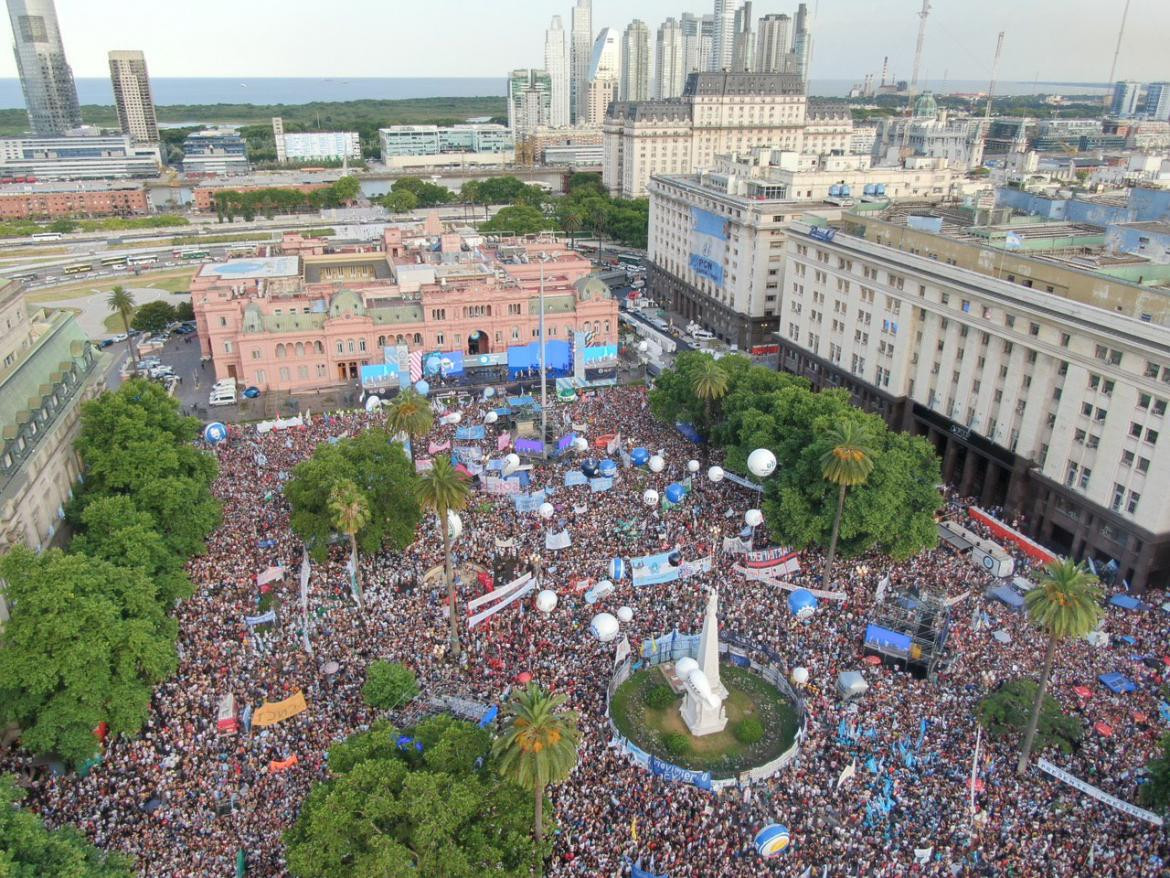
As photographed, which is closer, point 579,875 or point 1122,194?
point 579,875

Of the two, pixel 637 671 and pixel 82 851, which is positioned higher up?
pixel 82 851

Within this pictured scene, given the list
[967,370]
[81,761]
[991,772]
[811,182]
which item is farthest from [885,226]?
[81,761]

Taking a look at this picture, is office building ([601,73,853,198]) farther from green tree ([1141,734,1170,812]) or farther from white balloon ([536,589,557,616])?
green tree ([1141,734,1170,812])

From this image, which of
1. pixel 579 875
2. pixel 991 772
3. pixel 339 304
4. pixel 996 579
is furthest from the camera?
pixel 339 304

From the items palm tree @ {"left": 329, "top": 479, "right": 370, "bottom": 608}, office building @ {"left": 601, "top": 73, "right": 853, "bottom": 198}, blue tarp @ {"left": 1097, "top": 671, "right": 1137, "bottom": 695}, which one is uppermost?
office building @ {"left": 601, "top": 73, "right": 853, "bottom": 198}

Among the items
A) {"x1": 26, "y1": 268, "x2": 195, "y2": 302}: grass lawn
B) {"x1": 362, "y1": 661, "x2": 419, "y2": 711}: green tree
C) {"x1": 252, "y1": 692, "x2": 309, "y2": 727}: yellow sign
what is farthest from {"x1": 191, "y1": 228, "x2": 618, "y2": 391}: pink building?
{"x1": 362, "y1": 661, "x2": 419, "y2": 711}: green tree

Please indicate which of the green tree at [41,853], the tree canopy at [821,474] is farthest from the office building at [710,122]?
the green tree at [41,853]

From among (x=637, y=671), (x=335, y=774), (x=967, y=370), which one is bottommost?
(x=637, y=671)

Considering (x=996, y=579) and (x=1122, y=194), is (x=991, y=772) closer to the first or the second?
(x=996, y=579)
